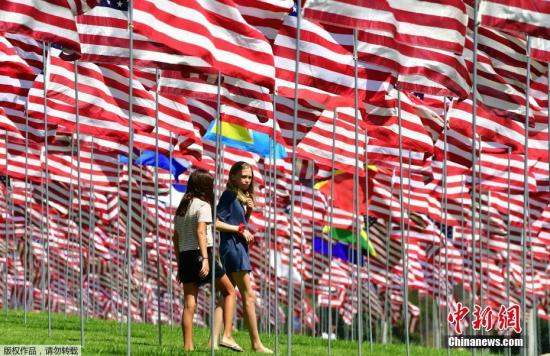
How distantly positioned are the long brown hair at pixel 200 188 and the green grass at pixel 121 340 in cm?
152

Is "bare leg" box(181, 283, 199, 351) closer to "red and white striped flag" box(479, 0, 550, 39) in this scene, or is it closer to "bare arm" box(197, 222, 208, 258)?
"bare arm" box(197, 222, 208, 258)

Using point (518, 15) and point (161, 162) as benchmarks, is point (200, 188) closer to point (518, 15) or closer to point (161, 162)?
point (518, 15)

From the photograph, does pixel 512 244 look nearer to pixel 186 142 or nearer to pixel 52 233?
pixel 52 233

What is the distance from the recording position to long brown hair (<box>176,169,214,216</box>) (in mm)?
13484

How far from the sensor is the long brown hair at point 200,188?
1348cm

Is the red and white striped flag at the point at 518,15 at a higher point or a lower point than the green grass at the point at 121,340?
higher

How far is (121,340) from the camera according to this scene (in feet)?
52.1

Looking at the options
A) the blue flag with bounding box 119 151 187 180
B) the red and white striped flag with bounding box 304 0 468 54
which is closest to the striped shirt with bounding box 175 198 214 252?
the red and white striped flag with bounding box 304 0 468 54

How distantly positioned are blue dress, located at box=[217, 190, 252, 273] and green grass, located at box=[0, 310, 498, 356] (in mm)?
915

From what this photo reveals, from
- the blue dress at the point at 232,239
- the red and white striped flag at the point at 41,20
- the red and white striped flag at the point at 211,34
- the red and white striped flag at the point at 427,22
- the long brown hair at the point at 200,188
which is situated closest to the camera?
the long brown hair at the point at 200,188

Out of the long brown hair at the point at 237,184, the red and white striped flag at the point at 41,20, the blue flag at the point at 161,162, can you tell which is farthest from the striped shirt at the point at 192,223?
the blue flag at the point at 161,162

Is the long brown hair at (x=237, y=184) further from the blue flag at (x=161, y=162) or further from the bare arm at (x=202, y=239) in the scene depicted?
the blue flag at (x=161, y=162)

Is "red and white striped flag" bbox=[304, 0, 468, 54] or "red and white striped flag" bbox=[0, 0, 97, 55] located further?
"red and white striped flag" bbox=[0, 0, 97, 55]

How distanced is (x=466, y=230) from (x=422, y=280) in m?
6.09
